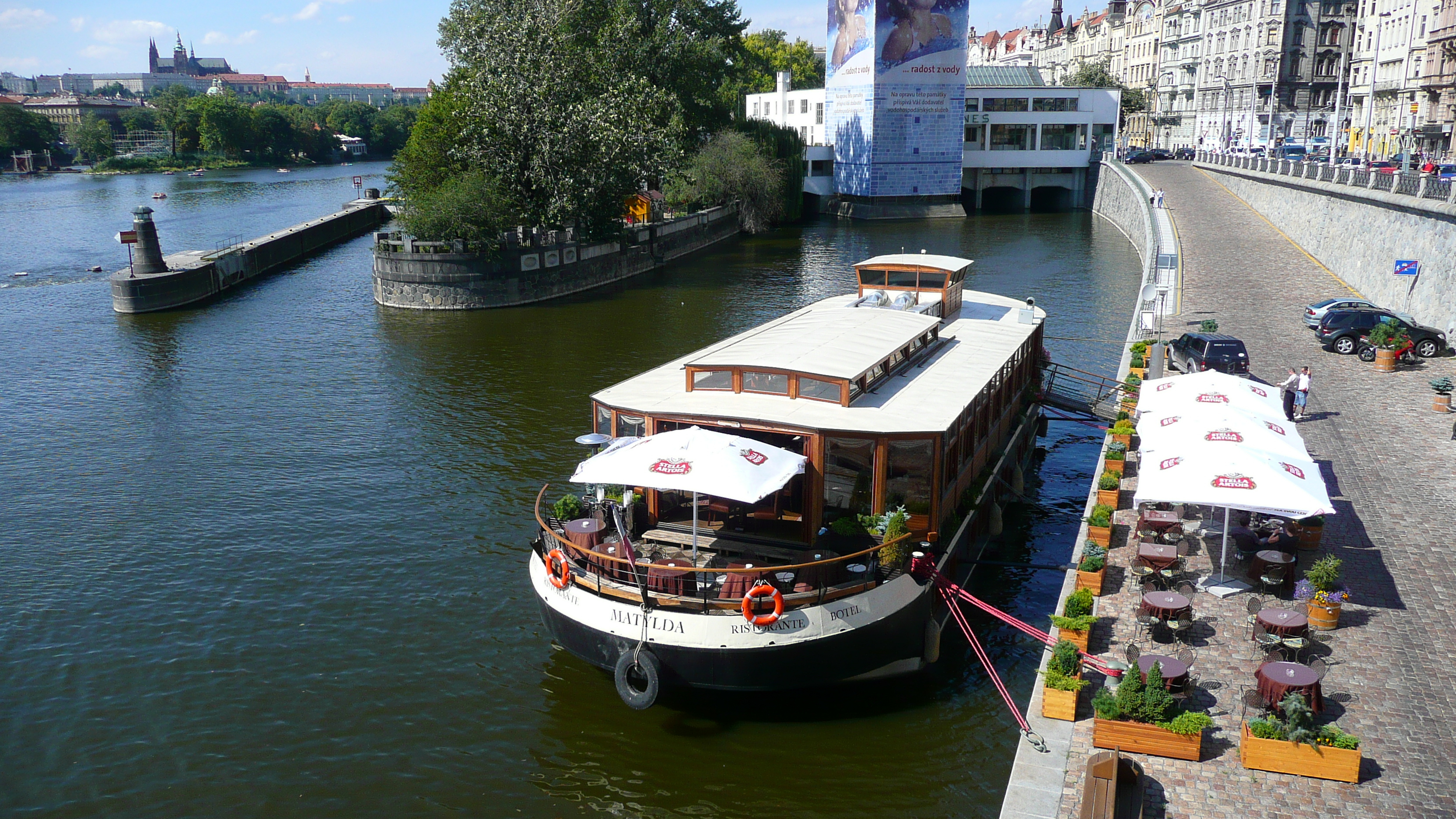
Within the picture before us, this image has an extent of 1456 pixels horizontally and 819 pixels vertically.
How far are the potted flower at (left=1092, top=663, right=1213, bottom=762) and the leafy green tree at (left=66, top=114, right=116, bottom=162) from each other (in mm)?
199158

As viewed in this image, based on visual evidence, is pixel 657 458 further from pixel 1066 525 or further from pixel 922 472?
pixel 1066 525

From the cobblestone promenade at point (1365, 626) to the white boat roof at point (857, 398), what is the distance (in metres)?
4.18

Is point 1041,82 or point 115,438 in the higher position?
point 1041,82

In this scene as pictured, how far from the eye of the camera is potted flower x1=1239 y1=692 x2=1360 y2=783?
39.4 feet

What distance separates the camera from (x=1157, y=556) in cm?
1711

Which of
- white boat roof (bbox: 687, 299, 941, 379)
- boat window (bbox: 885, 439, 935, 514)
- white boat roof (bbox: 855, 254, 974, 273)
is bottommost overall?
boat window (bbox: 885, 439, 935, 514)

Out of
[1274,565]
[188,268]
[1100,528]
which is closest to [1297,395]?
[1100,528]

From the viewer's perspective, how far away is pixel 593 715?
1630 cm

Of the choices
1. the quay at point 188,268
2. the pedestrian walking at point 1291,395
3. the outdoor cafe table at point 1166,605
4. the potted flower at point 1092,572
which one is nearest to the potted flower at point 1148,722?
the outdoor cafe table at point 1166,605

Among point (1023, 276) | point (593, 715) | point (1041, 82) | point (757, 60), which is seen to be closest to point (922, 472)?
point (593, 715)

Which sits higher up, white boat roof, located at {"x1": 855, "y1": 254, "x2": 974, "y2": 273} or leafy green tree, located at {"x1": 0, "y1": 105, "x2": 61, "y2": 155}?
leafy green tree, located at {"x1": 0, "y1": 105, "x2": 61, "y2": 155}

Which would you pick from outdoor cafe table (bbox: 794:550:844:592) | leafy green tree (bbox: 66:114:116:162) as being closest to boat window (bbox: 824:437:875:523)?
outdoor cafe table (bbox: 794:550:844:592)

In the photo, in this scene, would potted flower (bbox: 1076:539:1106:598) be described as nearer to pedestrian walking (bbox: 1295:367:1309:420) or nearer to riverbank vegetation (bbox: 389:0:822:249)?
pedestrian walking (bbox: 1295:367:1309:420)

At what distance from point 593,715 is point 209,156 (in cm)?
18631
